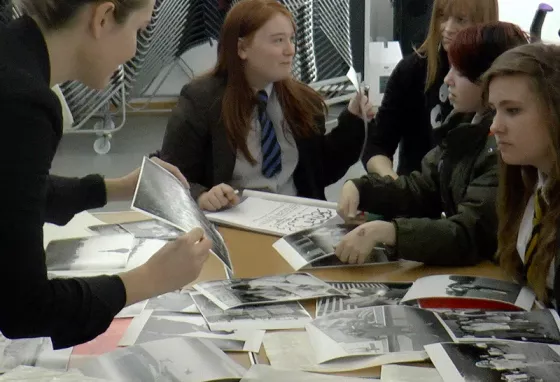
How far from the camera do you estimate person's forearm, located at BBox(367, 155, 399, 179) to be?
7.66ft

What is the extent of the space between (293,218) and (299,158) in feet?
1.37

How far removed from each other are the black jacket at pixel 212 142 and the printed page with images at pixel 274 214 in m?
0.19

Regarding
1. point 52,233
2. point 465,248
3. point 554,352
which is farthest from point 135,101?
point 554,352

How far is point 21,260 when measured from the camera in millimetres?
915

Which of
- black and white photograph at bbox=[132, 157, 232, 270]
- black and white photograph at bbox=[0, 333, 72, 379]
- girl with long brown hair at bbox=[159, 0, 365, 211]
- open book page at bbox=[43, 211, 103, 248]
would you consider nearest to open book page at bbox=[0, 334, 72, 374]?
black and white photograph at bbox=[0, 333, 72, 379]

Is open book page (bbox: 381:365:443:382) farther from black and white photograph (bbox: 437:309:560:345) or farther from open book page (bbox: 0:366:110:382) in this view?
open book page (bbox: 0:366:110:382)

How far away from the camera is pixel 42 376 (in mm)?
1048

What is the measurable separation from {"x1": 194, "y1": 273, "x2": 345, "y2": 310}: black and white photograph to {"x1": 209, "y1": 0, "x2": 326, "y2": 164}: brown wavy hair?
716mm

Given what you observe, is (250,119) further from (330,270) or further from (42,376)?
(42,376)

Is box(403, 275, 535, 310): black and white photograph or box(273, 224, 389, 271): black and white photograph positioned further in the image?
box(273, 224, 389, 271): black and white photograph

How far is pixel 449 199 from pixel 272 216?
0.41 metres

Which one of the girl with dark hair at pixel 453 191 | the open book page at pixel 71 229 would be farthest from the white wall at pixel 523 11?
the open book page at pixel 71 229

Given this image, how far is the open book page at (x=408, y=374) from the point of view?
108 centimetres

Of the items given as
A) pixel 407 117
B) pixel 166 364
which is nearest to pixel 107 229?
pixel 166 364
